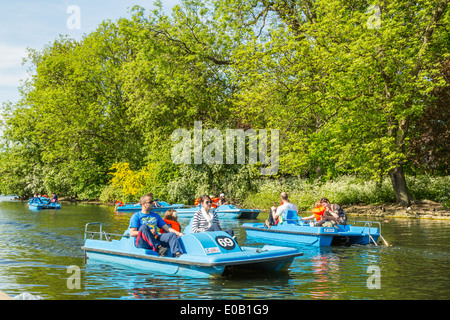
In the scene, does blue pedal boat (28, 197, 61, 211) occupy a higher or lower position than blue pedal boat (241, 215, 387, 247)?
higher

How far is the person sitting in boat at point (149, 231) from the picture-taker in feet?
35.5

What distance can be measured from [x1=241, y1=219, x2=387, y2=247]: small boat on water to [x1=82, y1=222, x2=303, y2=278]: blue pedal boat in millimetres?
4530

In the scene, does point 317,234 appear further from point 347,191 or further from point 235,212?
point 347,191

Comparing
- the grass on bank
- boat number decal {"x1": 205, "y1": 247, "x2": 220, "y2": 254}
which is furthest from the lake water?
the grass on bank

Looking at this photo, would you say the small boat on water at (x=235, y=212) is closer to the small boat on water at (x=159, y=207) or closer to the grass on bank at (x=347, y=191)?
the grass on bank at (x=347, y=191)


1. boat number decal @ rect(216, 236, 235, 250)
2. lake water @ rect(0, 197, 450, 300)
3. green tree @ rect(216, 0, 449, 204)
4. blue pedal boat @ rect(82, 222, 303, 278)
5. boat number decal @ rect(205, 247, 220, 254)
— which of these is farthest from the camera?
green tree @ rect(216, 0, 449, 204)

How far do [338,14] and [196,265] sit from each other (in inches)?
761

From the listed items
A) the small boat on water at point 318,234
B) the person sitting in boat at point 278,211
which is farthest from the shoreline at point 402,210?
the person sitting in boat at point 278,211

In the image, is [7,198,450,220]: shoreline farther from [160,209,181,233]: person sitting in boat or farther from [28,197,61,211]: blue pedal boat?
[28,197,61,211]: blue pedal boat

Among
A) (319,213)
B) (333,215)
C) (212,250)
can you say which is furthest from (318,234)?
(212,250)

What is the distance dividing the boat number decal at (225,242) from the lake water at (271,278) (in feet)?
2.37

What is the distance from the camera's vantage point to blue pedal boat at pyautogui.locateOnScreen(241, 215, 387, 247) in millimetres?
15125
